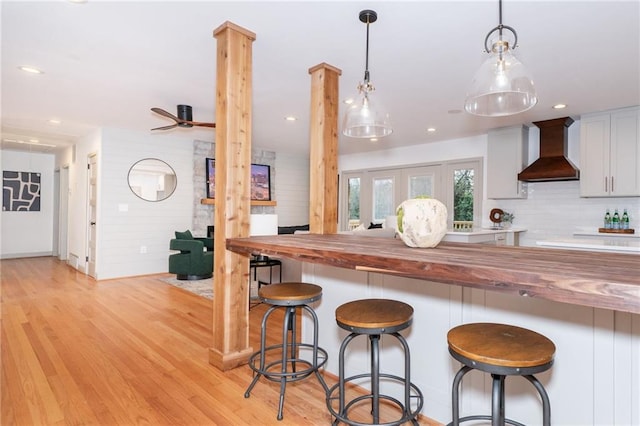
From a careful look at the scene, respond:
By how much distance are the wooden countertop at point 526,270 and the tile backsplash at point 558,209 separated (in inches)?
166

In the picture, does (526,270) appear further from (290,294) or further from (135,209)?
(135,209)

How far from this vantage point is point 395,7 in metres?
2.26

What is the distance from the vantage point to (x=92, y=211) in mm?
5969

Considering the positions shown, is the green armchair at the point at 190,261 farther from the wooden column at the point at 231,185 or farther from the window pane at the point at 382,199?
the window pane at the point at 382,199

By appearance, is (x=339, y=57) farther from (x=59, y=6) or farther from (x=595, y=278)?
(x=595, y=278)

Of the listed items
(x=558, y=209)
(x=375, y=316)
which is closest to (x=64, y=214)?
(x=375, y=316)

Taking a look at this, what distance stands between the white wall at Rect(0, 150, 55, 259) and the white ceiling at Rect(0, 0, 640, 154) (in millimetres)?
4062

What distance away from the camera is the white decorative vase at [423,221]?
1.63 m

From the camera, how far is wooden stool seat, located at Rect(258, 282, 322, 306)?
78.2 inches

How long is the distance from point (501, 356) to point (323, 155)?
2.09 meters

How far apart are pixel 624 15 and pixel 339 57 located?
6.40 feet

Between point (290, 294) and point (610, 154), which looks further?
point (610, 154)

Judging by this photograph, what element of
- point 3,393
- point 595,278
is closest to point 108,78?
point 3,393

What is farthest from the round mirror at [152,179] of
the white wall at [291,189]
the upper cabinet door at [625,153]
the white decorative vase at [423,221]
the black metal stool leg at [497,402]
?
the upper cabinet door at [625,153]
